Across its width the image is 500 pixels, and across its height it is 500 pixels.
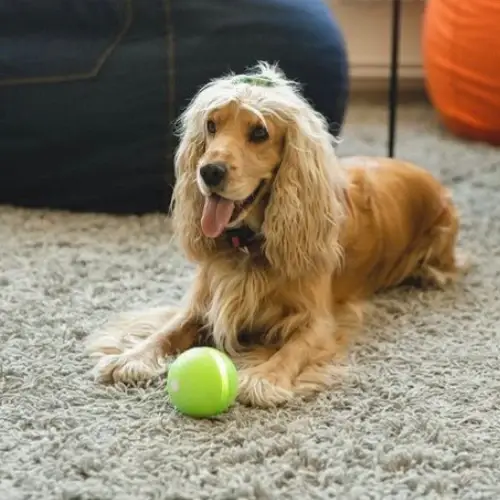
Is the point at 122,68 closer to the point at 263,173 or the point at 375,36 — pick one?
the point at 263,173

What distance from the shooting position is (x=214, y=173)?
1.65 meters

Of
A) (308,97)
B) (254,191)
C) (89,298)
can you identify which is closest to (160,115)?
(308,97)

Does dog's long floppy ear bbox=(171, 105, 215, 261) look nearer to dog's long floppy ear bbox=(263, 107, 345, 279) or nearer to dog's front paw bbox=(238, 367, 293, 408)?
dog's long floppy ear bbox=(263, 107, 345, 279)

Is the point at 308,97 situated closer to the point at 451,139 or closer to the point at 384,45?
the point at 451,139

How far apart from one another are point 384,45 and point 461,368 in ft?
7.79

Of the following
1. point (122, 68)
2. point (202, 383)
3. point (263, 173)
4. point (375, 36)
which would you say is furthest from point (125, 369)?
point (375, 36)

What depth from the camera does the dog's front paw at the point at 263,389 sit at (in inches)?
62.6

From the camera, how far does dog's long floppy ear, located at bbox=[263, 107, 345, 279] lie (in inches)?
68.6

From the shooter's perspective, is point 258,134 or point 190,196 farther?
point 190,196

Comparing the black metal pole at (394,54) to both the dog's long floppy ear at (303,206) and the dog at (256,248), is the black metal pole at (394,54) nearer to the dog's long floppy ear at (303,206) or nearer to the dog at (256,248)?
the dog at (256,248)

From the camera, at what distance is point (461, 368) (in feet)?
5.76

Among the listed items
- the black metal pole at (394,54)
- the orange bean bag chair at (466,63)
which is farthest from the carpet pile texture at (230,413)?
the orange bean bag chair at (466,63)

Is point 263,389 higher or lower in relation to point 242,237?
lower

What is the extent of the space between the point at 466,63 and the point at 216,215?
5.93ft
